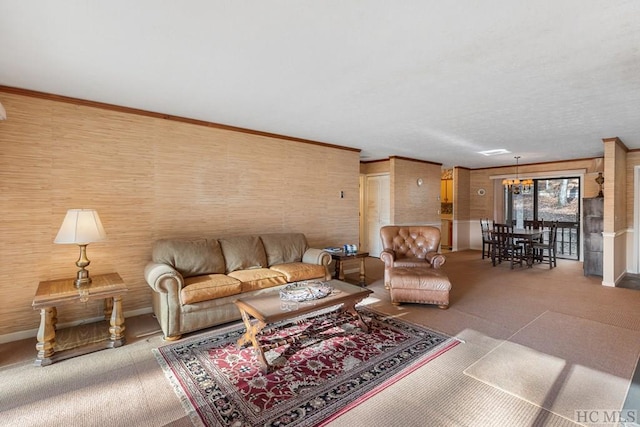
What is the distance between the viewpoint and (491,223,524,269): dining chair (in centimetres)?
636

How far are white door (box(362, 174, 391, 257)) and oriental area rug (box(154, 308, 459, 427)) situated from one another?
4158 mm

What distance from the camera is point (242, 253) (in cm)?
393

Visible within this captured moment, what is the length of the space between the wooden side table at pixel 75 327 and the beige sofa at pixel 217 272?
0.35 metres

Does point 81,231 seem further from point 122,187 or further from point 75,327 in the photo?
point 75,327

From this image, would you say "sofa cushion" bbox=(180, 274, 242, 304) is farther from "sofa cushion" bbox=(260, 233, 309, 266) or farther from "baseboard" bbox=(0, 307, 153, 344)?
"baseboard" bbox=(0, 307, 153, 344)

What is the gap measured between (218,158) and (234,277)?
1.73 m

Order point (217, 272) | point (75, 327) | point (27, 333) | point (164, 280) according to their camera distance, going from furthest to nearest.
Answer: point (217, 272) < point (75, 327) < point (27, 333) < point (164, 280)

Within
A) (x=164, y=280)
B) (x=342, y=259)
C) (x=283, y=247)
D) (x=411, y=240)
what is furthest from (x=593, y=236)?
(x=164, y=280)

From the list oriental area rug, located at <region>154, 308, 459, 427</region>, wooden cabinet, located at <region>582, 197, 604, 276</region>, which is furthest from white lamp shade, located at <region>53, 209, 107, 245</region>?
wooden cabinet, located at <region>582, 197, 604, 276</region>

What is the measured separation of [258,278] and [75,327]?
1.94 meters

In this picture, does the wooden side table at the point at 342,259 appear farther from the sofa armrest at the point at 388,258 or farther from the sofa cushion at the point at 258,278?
the sofa cushion at the point at 258,278

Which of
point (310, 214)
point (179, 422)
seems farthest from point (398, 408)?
point (310, 214)

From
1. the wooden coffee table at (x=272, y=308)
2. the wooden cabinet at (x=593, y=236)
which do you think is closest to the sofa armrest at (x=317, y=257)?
the wooden coffee table at (x=272, y=308)

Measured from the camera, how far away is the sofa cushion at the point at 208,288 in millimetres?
2988
